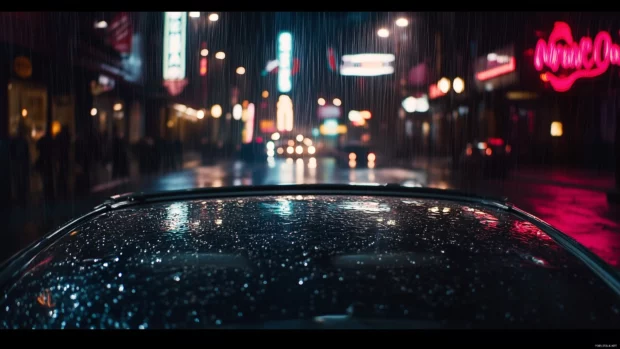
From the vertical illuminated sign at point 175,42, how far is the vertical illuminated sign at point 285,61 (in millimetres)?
29142

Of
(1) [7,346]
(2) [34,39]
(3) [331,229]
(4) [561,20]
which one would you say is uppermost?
(4) [561,20]

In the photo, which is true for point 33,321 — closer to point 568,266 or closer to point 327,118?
point 568,266

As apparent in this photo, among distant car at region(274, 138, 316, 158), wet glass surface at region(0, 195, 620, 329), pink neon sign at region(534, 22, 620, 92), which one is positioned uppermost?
pink neon sign at region(534, 22, 620, 92)

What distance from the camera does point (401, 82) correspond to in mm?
75938

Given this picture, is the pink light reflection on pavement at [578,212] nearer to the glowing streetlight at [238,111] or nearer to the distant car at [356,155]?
the distant car at [356,155]

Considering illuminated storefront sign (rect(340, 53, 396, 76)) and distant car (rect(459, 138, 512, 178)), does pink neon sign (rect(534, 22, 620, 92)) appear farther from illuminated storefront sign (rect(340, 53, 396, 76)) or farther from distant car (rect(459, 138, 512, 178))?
illuminated storefront sign (rect(340, 53, 396, 76))

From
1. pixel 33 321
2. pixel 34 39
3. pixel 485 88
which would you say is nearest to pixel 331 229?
pixel 33 321

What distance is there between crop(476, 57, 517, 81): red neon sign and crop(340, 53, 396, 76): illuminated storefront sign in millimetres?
20062

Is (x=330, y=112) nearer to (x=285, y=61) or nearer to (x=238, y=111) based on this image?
(x=238, y=111)

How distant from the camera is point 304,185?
3.85m

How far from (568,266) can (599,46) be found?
1323 inches

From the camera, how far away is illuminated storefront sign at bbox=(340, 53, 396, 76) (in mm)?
67438

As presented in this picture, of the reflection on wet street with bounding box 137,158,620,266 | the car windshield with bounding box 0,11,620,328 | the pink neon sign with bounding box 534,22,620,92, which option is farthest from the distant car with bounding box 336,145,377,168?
the reflection on wet street with bounding box 137,158,620,266

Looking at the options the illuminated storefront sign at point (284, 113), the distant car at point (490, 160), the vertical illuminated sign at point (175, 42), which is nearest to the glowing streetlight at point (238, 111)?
the illuminated storefront sign at point (284, 113)
